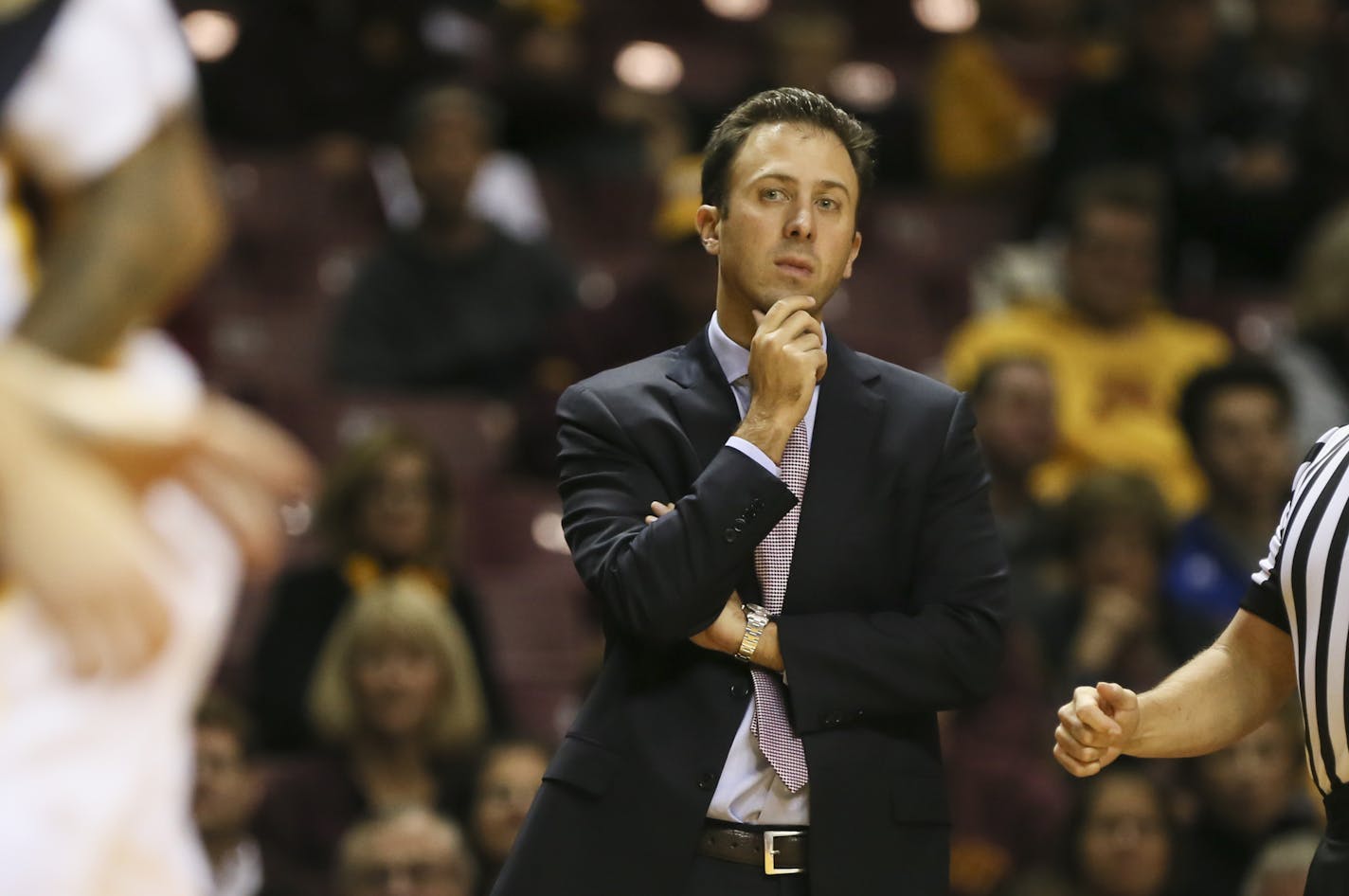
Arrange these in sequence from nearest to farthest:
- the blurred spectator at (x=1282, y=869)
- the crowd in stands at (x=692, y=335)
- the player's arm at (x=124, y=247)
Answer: the player's arm at (x=124, y=247) → the blurred spectator at (x=1282, y=869) → the crowd in stands at (x=692, y=335)

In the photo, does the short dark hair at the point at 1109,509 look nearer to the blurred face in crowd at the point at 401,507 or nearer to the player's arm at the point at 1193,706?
the blurred face in crowd at the point at 401,507

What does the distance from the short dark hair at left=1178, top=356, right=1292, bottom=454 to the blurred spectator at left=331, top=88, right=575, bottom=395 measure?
2.14 m

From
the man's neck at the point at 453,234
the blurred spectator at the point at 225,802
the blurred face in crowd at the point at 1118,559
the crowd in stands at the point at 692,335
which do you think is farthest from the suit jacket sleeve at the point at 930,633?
the man's neck at the point at 453,234

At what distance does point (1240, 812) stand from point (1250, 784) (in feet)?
0.27

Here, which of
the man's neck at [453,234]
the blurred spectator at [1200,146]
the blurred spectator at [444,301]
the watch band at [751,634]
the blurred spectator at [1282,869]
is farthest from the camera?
the blurred spectator at [1200,146]

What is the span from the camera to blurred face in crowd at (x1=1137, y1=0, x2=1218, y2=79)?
29.8 ft

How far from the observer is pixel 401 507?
619cm

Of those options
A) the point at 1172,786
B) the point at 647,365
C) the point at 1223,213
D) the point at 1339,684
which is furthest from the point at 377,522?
the point at 1223,213

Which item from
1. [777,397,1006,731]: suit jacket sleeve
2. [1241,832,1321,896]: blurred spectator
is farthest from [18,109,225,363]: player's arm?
[1241,832,1321,896]: blurred spectator

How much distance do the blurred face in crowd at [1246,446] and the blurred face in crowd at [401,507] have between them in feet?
8.02

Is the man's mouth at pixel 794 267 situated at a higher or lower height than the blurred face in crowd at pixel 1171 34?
lower

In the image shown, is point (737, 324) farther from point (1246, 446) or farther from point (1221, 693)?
point (1246, 446)

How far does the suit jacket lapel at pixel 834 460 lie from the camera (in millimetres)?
3211

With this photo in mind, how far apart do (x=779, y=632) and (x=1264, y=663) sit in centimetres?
85
